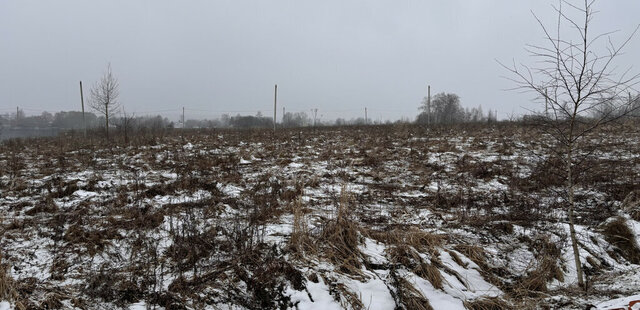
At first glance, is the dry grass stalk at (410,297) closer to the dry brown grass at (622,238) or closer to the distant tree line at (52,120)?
the dry brown grass at (622,238)

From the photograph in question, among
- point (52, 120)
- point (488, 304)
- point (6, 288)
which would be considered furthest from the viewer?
point (52, 120)

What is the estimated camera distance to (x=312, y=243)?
3.95 m

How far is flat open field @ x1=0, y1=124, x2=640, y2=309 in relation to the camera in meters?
3.20

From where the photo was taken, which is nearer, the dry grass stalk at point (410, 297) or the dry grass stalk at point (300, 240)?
the dry grass stalk at point (410, 297)

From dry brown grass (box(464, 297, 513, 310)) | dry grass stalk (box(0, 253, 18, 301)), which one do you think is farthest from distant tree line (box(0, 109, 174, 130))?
dry brown grass (box(464, 297, 513, 310))

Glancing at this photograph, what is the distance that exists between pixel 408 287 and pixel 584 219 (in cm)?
360

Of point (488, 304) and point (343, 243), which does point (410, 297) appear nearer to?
point (488, 304)

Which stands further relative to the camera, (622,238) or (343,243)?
(622,238)

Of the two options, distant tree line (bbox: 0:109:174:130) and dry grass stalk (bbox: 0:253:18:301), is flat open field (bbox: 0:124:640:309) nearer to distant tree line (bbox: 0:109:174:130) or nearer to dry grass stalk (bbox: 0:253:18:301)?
dry grass stalk (bbox: 0:253:18:301)

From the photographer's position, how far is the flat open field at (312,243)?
3.20m

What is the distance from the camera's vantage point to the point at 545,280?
3527 mm

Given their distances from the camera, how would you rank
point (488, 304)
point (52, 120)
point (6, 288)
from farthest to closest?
point (52, 120)
point (488, 304)
point (6, 288)

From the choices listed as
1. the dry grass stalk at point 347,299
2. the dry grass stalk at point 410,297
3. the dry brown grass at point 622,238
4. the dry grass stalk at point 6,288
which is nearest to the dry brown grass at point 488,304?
the dry grass stalk at point 410,297

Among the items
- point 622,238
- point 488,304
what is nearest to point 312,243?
point 488,304
